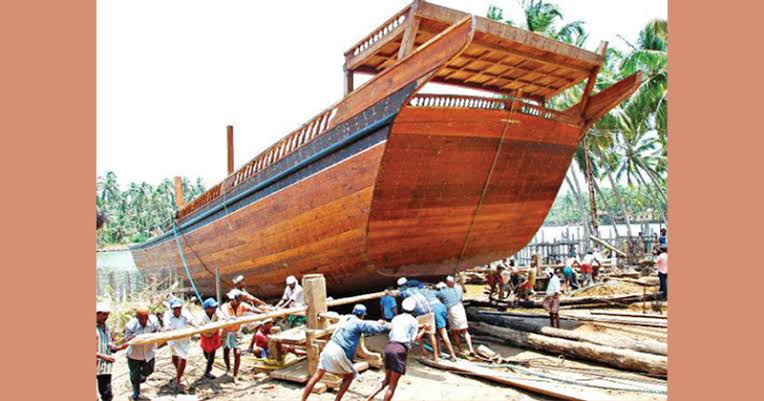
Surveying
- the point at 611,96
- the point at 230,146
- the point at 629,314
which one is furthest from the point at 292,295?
the point at 230,146

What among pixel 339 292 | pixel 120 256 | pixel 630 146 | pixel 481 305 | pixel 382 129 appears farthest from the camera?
pixel 120 256

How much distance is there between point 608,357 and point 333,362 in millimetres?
3536

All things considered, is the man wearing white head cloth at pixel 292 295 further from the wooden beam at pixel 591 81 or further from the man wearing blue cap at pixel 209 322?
the wooden beam at pixel 591 81

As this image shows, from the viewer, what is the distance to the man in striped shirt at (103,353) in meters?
4.79

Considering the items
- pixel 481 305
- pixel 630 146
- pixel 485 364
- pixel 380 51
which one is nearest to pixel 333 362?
pixel 485 364

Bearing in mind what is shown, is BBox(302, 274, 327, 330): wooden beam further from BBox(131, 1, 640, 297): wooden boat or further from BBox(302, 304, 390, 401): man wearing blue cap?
BBox(131, 1, 640, 297): wooden boat

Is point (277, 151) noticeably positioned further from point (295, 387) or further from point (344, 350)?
point (344, 350)

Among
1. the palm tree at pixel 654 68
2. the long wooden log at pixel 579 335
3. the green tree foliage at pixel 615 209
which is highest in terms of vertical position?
the palm tree at pixel 654 68

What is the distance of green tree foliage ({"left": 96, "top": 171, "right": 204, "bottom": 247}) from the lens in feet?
196

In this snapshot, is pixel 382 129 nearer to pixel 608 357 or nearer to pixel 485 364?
pixel 485 364

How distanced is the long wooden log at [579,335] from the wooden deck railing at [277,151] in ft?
14.1

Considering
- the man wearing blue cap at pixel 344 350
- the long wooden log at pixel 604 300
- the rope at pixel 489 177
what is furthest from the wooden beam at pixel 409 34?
the long wooden log at pixel 604 300

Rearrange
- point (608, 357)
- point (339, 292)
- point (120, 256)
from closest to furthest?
1. point (608, 357)
2. point (339, 292)
3. point (120, 256)

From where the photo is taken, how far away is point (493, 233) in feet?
29.9
